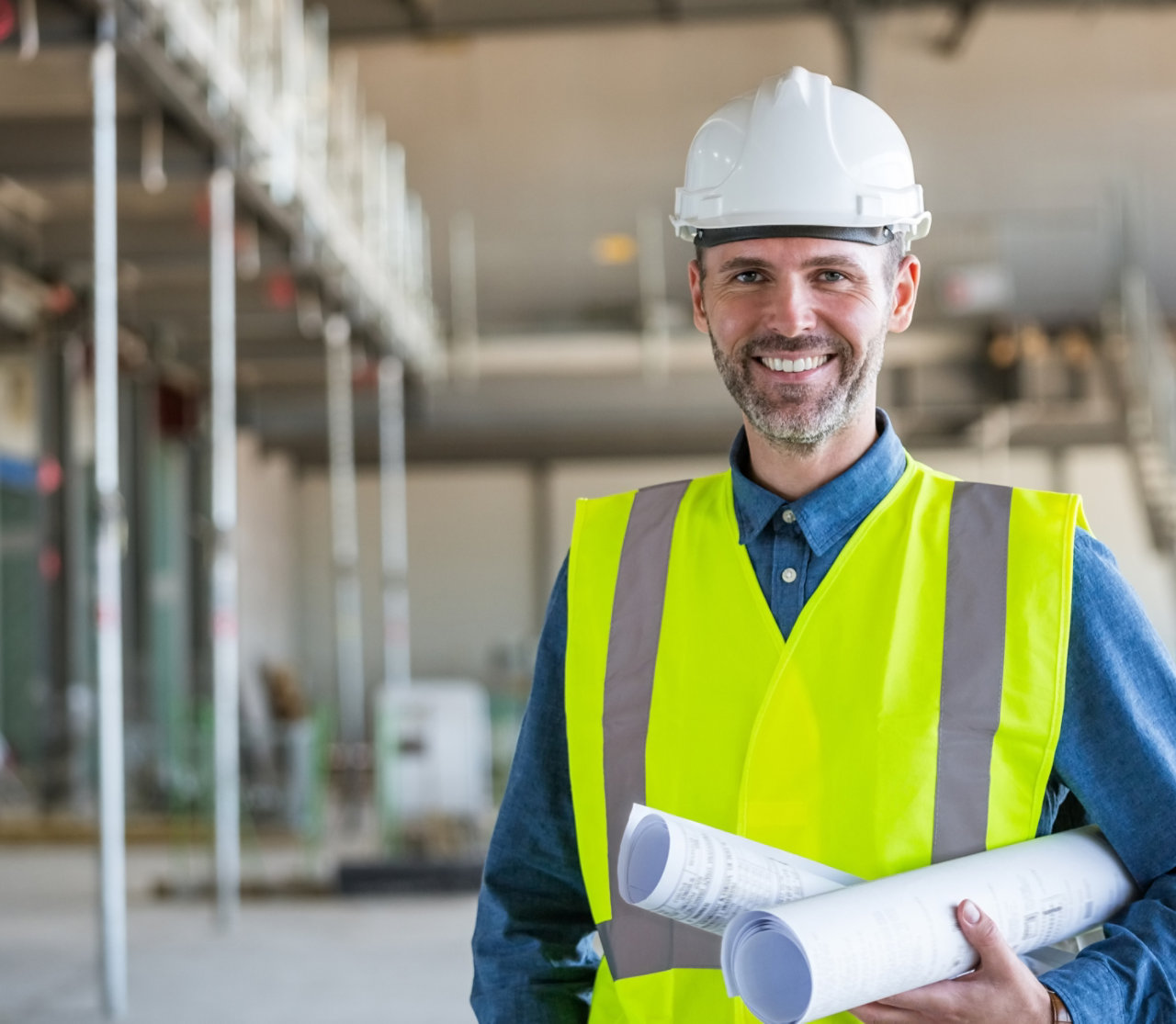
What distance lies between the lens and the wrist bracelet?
1.34 meters

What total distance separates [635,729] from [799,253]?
545mm

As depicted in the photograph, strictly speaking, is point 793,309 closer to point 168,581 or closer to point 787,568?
point 787,568

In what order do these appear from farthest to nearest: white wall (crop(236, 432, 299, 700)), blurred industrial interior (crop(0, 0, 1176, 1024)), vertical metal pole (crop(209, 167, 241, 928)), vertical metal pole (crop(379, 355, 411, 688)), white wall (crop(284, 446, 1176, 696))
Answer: white wall (crop(284, 446, 1176, 696)), white wall (crop(236, 432, 299, 700)), vertical metal pole (crop(379, 355, 411, 688)), vertical metal pole (crop(209, 167, 241, 928)), blurred industrial interior (crop(0, 0, 1176, 1024))

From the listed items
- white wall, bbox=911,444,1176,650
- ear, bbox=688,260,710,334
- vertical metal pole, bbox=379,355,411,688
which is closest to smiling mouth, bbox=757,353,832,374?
ear, bbox=688,260,710,334

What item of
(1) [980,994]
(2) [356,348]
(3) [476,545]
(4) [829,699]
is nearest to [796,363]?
(4) [829,699]

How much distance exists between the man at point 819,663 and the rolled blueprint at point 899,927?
0.03 meters

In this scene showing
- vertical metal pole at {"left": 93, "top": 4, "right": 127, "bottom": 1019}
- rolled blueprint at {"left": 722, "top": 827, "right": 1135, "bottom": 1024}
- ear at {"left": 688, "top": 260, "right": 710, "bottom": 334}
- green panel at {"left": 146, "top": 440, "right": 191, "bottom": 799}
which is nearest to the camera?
rolled blueprint at {"left": 722, "top": 827, "right": 1135, "bottom": 1024}

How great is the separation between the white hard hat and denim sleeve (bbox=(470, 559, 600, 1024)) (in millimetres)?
475

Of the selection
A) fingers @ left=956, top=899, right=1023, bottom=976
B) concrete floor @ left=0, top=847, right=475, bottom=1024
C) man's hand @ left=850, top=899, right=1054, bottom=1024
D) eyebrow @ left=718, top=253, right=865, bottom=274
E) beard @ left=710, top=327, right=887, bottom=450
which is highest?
eyebrow @ left=718, top=253, right=865, bottom=274

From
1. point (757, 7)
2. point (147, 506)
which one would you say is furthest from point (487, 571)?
point (757, 7)

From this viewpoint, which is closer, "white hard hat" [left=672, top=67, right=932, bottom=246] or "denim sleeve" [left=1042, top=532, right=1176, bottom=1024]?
"denim sleeve" [left=1042, top=532, right=1176, bottom=1024]

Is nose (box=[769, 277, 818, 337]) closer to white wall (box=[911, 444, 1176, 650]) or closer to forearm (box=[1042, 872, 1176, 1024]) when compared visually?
forearm (box=[1042, 872, 1176, 1024])

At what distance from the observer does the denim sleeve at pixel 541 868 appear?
1686 millimetres

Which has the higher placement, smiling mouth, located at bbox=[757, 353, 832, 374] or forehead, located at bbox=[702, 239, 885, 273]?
forehead, located at bbox=[702, 239, 885, 273]
